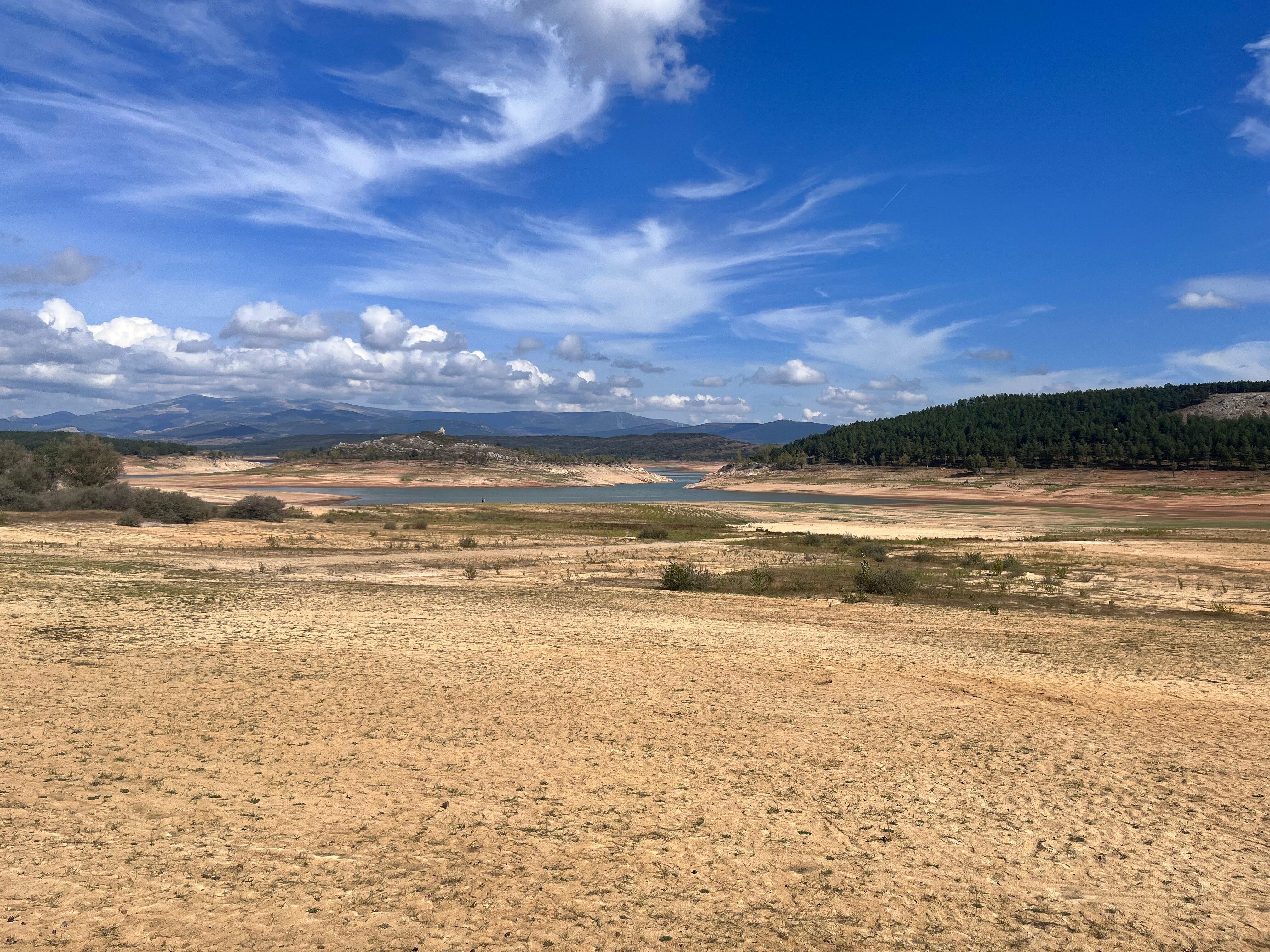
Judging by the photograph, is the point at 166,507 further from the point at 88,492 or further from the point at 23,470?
the point at 23,470

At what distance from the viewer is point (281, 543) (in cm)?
3447

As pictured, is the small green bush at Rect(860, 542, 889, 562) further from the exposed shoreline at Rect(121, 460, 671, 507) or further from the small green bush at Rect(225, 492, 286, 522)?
the exposed shoreline at Rect(121, 460, 671, 507)

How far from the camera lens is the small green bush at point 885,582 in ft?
78.9

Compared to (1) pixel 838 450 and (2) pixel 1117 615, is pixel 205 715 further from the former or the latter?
(1) pixel 838 450

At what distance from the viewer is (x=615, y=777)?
26.8 ft

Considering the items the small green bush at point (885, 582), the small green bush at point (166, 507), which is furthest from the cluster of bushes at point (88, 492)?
the small green bush at point (885, 582)

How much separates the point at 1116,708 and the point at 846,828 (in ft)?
22.0

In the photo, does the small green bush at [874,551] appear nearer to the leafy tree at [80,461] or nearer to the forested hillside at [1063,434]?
the leafy tree at [80,461]

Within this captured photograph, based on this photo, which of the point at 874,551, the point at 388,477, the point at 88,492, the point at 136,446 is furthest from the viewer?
the point at 136,446

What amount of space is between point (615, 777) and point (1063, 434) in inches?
5491

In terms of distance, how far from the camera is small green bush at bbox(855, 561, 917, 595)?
78.9 feet

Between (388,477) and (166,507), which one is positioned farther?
(388,477)

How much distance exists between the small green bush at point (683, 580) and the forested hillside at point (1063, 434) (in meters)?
96.5

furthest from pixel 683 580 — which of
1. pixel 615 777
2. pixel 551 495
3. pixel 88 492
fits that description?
pixel 551 495
